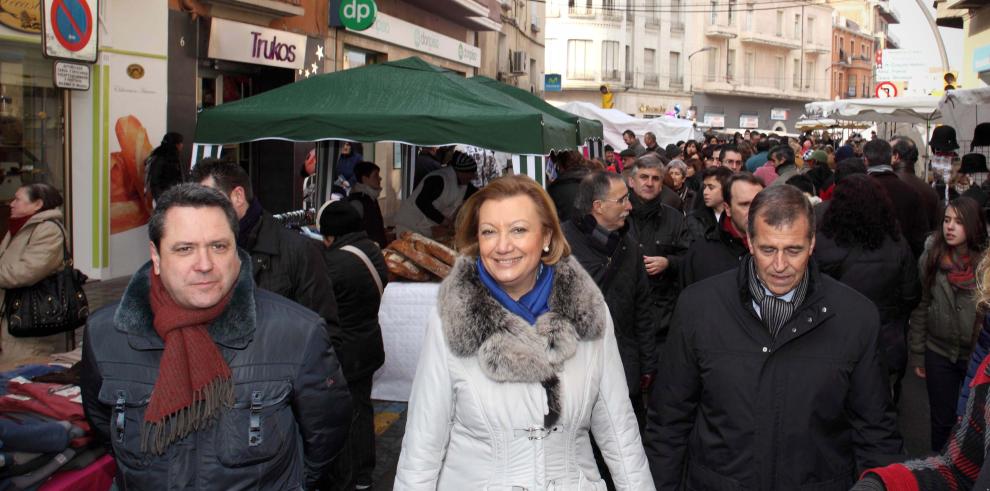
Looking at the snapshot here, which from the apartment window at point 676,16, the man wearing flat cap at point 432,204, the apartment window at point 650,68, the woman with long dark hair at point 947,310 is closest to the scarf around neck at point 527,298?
the woman with long dark hair at point 947,310

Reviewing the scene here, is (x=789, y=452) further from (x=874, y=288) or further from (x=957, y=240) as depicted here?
(x=957, y=240)

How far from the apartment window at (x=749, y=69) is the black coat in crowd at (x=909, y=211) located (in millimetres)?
61662

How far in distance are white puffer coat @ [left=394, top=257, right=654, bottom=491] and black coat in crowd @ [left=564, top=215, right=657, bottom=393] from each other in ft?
6.62

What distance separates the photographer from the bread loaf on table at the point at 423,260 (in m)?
7.94

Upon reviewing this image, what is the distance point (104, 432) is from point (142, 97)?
33.9 feet

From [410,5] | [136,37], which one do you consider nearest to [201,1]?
[136,37]

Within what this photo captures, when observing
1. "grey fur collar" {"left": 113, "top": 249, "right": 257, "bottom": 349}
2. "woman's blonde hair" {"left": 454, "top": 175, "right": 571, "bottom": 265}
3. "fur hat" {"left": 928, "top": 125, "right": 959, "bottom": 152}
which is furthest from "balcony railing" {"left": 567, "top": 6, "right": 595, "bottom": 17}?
"grey fur collar" {"left": 113, "top": 249, "right": 257, "bottom": 349}

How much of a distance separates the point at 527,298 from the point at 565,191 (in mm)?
5716

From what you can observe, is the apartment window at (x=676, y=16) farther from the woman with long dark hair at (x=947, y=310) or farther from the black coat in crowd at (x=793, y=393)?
the black coat in crowd at (x=793, y=393)

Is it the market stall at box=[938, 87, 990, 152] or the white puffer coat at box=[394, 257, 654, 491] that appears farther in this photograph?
the market stall at box=[938, 87, 990, 152]

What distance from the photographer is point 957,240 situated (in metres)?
5.91

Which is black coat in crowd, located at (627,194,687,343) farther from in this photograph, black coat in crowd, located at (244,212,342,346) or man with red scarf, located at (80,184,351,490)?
man with red scarf, located at (80,184,351,490)

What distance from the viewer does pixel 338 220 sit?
587cm

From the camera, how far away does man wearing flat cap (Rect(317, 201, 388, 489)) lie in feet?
18.3
